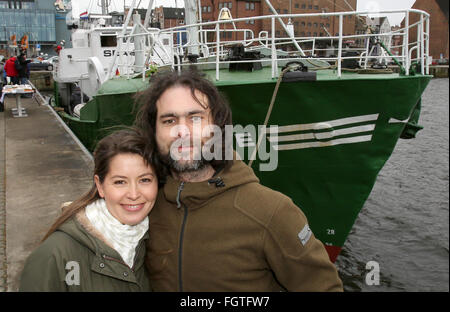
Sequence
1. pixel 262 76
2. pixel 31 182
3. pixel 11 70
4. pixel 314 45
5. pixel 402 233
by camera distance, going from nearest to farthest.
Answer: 1. pixel 262 76
2. pixel 31 182
3. pixel 314 45
4. pixel 402 233
5. pixel 11 70

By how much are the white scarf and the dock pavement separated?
7.33 ft

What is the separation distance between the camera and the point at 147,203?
209 cm

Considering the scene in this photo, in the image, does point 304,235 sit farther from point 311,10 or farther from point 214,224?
point 311,10

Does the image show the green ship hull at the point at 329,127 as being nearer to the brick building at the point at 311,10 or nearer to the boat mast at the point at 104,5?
the brick building at the point at 311,10

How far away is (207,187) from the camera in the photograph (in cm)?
195

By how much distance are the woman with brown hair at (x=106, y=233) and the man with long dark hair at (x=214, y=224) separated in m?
0.09

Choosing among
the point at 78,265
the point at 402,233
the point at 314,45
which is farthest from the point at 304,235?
the point at 402,233

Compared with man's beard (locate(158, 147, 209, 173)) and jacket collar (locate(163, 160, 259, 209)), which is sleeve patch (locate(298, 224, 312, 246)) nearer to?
jacket collar (locate(163, 160, 259, 209))

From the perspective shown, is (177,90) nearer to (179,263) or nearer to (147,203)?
(147,203)

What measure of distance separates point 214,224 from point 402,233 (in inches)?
331

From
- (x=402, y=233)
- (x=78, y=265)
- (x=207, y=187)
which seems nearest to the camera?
(x=78, y=265)
